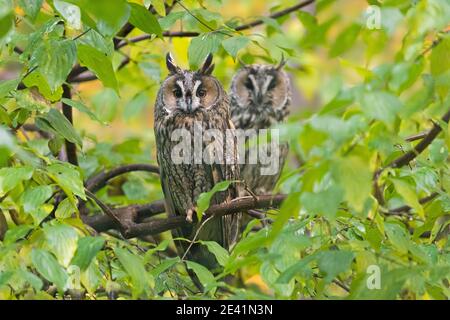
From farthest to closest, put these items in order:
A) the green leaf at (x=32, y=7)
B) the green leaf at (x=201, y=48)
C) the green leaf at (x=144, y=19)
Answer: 1. the green leaf at (x=201, y=48)
2. the green leaf at (x=144, y=19)
3. the green leaf at (x=32, y=7)

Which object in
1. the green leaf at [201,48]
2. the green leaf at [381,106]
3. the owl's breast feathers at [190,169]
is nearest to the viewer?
the green leaf at [381,106]

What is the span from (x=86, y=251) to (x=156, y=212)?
6.54ft

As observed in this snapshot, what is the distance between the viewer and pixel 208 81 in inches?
174

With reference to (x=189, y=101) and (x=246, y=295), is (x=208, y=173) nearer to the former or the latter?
(x=189, y=101)

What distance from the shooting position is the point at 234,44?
2.84 metres

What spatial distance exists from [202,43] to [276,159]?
3073 mm

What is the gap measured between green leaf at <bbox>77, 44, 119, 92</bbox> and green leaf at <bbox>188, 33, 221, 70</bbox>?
371 millimetres

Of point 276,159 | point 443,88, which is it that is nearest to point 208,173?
point 276,159

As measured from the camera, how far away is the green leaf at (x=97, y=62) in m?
2.53

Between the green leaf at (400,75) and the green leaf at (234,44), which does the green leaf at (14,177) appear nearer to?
the green leaf at (234,44)

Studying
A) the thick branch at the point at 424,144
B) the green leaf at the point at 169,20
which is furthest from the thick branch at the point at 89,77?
the thick branch at the point at 424,144

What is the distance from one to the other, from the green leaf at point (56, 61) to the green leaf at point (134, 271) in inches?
23.7

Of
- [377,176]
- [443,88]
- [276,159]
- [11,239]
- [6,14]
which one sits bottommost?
[276,159]

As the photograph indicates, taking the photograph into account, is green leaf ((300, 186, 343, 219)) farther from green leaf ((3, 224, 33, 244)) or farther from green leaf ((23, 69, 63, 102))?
green leaf ((23, 69, 63, 102))
